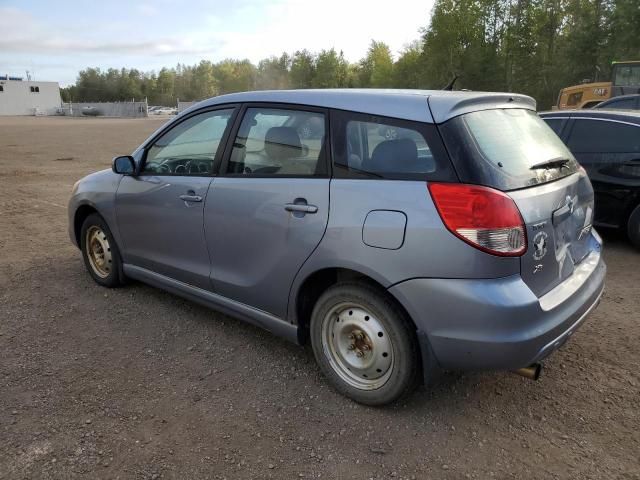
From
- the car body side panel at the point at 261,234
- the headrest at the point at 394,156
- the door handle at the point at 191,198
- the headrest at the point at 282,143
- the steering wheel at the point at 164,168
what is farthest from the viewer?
the steering wheel at the point at 164,168

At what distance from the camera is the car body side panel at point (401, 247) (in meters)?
2.35

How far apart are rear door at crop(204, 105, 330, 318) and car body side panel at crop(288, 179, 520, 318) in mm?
103

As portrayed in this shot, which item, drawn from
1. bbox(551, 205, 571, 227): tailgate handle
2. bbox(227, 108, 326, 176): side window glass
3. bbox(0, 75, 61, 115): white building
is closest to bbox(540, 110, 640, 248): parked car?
bbox(551, 205, 571, 227): tailgate handle

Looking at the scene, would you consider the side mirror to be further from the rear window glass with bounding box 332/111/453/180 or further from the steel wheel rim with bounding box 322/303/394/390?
the steel wheel rim with bounding box 322/303/394/390

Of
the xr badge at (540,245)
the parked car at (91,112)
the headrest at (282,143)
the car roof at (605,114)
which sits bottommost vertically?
the xr badge at (540,245)

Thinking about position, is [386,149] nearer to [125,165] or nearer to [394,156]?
[394,156]

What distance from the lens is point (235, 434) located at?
8.68ft

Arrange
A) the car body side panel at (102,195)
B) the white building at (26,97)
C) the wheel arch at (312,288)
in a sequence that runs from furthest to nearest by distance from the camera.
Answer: the white building at (26,97), the car body side panel at (102,195), the wheel arch at (312,288)

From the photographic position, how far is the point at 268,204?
119 inches

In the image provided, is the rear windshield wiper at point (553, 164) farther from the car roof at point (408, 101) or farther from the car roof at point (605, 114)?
the car roof at point (605, 114)

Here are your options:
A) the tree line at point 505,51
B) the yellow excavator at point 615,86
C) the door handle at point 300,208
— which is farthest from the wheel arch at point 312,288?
the tree line at point 505,51

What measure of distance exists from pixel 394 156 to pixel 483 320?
91cm

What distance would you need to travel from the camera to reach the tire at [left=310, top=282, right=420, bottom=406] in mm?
2617

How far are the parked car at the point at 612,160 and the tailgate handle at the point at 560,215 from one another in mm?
3537
